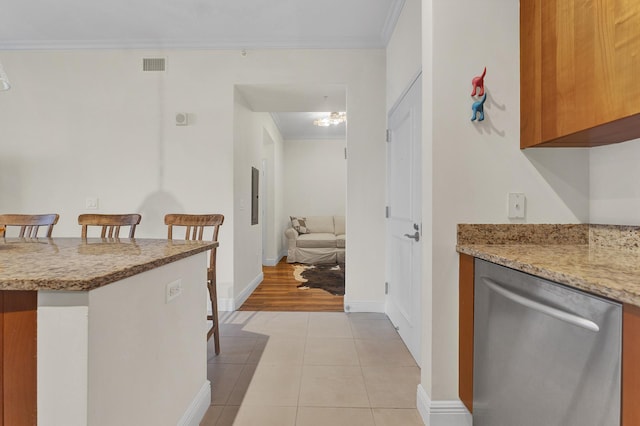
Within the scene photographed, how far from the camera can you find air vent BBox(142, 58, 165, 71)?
3381mm

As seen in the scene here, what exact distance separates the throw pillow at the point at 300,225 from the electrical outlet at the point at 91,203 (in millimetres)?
3868

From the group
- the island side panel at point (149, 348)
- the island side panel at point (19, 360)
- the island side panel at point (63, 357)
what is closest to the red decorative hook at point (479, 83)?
the island side panel at point (149, 348)

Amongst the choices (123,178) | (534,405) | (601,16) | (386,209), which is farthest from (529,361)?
(123,178)

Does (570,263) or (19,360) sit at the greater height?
(570,263)

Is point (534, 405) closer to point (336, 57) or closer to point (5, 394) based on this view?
point (5, 394)

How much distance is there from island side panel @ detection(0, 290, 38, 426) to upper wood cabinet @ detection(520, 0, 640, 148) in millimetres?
1775

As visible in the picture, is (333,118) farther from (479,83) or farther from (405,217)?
(479,83)

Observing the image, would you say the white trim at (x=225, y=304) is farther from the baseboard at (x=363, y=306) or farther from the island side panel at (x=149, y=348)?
the island side panel at (x=149, y=348)

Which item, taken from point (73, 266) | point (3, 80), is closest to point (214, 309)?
point (73, 266)

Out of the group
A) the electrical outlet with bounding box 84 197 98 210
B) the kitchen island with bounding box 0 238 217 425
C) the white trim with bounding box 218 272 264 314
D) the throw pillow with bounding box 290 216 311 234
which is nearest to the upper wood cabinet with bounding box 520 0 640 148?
the kitchen island with bounding box 0 238 217 425

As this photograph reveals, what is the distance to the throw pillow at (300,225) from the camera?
6794 mm

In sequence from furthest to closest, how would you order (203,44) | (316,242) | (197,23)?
(316,242) < (203,44) < (197,23)

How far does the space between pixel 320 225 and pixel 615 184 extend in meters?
5.86

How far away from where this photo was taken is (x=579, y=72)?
116 cm
